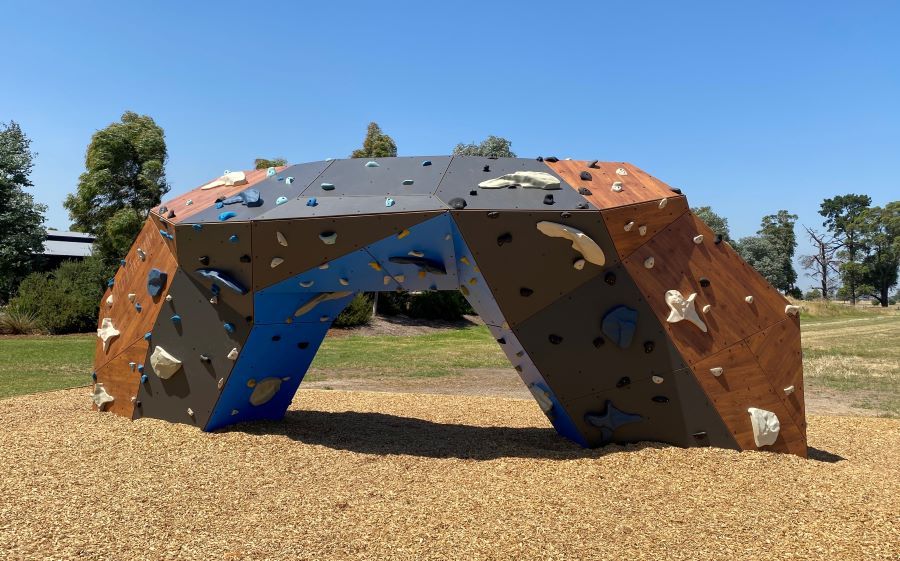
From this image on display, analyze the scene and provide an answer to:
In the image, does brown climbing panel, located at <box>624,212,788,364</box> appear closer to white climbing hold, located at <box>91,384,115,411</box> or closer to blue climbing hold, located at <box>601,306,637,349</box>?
blue climbing hold, located at <box>601,306,637,349</box>

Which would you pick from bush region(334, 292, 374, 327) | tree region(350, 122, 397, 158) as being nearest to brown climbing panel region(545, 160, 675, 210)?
bush region(334, 292, 374, 327)

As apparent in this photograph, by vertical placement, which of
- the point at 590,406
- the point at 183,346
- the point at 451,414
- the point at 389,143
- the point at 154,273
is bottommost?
the point at 451,414

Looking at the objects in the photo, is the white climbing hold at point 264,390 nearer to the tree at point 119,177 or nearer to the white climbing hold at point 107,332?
the white climbing hold at point 107,332

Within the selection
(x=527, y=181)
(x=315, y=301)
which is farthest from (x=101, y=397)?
(x=527, y=181)

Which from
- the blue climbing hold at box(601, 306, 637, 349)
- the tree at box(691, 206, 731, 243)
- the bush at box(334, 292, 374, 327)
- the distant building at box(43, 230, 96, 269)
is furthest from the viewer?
the tree at box(691, 206, 731, 243)

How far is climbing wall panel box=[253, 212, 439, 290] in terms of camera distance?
6.78 m

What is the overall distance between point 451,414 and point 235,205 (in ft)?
16.0

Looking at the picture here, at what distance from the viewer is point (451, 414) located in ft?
34.6

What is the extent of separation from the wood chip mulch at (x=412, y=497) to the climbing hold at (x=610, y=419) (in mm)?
259

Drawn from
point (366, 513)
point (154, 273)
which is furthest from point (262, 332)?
point (366, 513)

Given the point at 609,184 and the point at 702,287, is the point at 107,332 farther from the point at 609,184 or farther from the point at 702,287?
the point at 702,287

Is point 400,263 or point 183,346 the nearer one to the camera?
point 400,263

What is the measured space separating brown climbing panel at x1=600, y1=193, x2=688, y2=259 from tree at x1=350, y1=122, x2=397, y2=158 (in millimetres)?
27814

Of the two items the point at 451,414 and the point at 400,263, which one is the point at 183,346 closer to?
the point at 400,263
